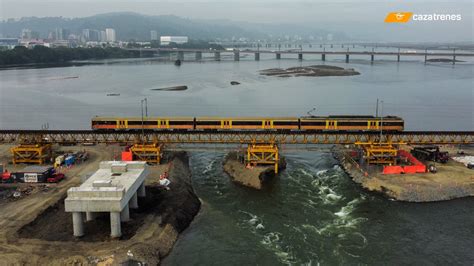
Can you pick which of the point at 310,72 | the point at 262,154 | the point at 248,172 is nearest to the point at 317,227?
the point at 248,172

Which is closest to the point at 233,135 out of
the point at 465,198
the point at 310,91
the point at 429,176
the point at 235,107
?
the point at 429,176

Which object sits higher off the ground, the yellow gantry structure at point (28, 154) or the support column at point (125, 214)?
the yellow gantry structure at point (28, 154)

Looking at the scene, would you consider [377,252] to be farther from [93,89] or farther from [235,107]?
[93,89]

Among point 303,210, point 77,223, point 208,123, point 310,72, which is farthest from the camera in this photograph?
point 310,72

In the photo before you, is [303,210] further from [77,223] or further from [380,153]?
[77,223]

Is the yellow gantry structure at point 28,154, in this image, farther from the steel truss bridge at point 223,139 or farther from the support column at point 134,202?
the support column at point 134,202

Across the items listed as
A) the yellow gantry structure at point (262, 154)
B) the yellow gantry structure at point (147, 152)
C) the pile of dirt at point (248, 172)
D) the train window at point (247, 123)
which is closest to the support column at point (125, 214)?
the yellow gantry structure at point (147, 152)
